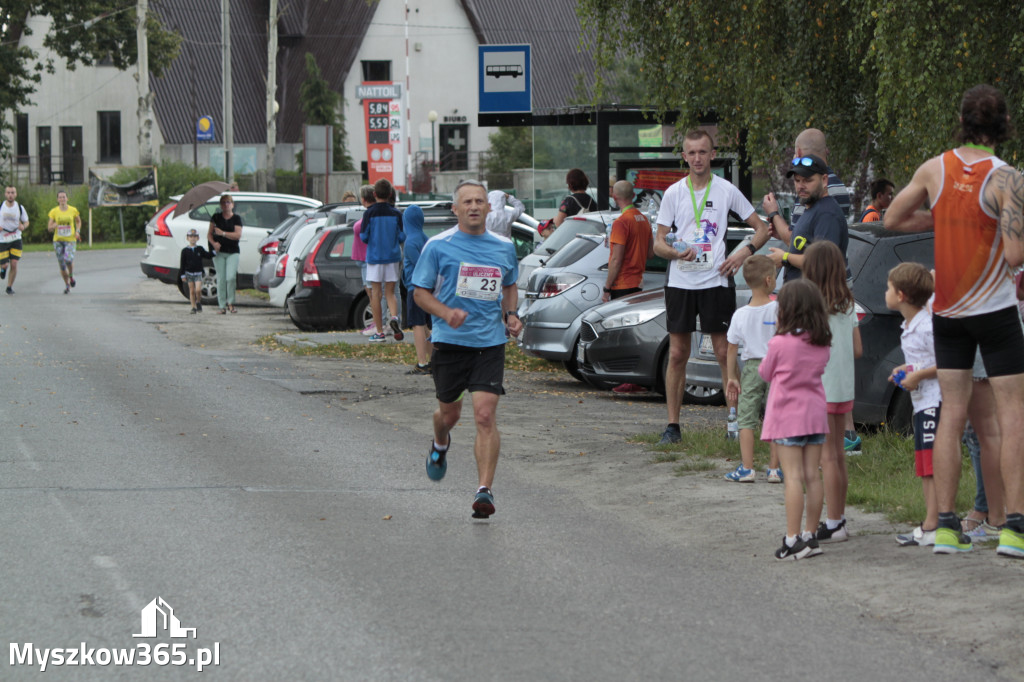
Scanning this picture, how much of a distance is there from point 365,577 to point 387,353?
10125 millimetres

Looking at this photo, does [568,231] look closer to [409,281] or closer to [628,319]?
[409,281]

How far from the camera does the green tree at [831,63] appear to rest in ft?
36.7

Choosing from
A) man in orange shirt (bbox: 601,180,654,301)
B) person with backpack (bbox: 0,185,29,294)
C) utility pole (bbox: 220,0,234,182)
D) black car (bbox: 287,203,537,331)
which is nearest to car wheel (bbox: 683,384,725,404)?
man in orange shirt (bbox: 601,180,654,301)

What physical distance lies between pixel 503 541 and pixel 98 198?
146ft

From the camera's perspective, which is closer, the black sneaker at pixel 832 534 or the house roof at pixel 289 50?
the black sneaker at pixel 832 534

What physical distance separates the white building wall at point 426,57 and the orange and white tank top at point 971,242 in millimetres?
56753

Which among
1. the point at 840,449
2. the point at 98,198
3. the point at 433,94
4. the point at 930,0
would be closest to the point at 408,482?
the point at 840,449

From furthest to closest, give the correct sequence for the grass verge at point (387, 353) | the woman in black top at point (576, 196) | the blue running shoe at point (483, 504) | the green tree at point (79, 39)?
the green tree at point (79, 39)
the woman in black top at point (576, 196)
the grass verge at point (387, 353)
the blue running shoe at point (483, 504)

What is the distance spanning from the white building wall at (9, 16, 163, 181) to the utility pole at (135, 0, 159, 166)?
10.4 m

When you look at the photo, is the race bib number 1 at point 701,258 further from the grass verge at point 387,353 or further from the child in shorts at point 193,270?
the child in shorts at point 193,270

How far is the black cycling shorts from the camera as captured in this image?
6.22m

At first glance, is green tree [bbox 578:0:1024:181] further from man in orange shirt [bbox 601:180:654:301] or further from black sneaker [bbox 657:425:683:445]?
black sneaker [bbox 657:425:683:445]

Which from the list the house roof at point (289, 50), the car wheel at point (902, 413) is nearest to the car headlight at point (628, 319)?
the car wheel at point (902, 413)

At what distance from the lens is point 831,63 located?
14391 mm
